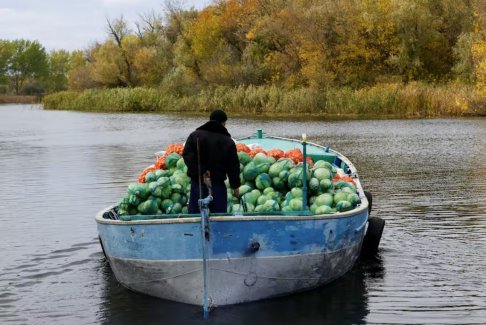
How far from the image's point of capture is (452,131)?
35.8 metres

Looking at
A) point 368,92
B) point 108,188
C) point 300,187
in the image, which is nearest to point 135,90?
point 368,92

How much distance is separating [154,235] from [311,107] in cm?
Result: 4694

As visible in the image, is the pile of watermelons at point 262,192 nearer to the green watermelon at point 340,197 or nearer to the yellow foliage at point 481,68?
the green watermelon at point 340,197

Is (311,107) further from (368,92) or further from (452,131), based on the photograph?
(452,131)

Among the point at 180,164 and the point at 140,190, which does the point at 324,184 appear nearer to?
the point at 180,164

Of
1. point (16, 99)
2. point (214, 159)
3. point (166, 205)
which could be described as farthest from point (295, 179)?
point (16, 99)

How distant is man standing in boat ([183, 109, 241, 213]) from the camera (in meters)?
9.45

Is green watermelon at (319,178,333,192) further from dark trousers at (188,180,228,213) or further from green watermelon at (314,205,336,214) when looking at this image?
dark trousers at (188,180,228,213)

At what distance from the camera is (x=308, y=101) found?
55375 millimetres

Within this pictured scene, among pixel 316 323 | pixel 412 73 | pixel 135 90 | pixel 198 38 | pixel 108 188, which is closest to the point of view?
pixel 316 323

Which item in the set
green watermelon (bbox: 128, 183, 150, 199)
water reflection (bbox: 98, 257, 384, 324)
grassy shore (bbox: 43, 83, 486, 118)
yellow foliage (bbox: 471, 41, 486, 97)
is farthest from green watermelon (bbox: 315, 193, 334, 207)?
grassy shore (bbox: 43, 83, 486, 118)

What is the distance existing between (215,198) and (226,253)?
110 cm

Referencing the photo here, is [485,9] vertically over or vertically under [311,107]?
over

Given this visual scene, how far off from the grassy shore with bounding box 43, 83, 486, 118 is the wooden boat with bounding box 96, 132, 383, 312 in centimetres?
3841
